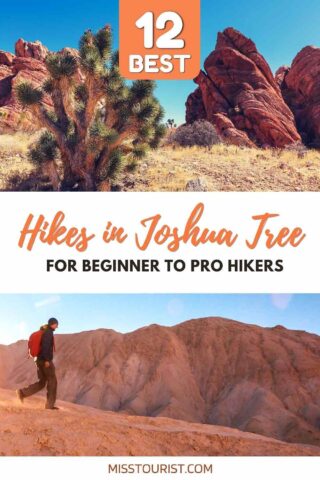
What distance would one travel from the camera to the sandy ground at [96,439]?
27.7 ft

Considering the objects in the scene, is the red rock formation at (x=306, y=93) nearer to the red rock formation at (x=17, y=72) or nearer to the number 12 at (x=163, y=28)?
the red rock formation at (x=17, y=72)

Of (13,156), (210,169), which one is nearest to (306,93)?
(210,169)

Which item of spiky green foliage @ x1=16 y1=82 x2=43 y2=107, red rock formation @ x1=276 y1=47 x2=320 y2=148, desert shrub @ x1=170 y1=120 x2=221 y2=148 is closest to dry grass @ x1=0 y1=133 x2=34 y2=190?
spiky green foliage @ x1=16 y1=82 x2=43 y2=107

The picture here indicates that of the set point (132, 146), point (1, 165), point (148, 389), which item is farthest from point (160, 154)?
point (148, 389)

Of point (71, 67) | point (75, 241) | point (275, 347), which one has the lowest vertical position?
point (275, 347)

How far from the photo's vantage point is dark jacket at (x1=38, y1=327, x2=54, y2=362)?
32.2 ft

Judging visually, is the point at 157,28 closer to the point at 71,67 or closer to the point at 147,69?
the point at 147,69

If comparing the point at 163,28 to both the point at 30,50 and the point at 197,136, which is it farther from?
the point at 30,50

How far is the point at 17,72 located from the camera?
39.2 meters

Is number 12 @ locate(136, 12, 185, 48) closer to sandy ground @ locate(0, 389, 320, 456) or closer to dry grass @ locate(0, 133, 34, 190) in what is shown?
sandy ground @ locate(0, 389, 320, 456)

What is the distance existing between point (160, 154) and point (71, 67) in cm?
683

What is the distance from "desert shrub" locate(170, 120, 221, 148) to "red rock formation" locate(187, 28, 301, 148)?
387 cm

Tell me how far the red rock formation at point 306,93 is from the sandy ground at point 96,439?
94.8 feet

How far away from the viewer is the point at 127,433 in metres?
9.32
